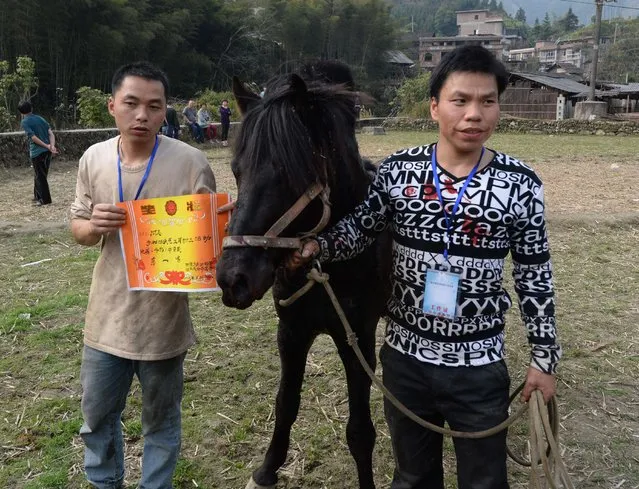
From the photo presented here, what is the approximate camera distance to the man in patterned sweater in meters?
1.76

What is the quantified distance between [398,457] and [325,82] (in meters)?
1.44

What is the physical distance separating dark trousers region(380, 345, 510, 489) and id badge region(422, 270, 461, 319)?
0.19 metres

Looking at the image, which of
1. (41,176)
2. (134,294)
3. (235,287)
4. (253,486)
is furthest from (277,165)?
(41,176)

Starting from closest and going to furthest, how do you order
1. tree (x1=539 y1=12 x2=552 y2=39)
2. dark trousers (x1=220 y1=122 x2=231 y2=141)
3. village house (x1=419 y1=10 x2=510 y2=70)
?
dark trousers (x1=220 y1=122 x2=231 y2=141) → village house (x1=419 y1=10 x2=510 y2=70) → tree (x1=539 y1=12 x2=552 y2=39)

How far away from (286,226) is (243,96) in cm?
64

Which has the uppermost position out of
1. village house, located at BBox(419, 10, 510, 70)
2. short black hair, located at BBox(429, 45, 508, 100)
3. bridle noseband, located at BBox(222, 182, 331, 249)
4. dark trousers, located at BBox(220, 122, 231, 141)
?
village house, located at BBox(419, 10, 510, 70)

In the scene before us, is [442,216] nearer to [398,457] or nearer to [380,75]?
[398,457]

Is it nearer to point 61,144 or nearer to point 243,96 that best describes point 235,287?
point 243,96

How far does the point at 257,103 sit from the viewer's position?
2025 millimetres

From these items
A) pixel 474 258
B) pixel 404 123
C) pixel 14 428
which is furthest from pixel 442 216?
pixel 404 123

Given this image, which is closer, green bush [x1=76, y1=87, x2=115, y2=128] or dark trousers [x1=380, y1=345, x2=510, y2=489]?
dark trousers [x1=380, y1=345, x2=510, y2=489]

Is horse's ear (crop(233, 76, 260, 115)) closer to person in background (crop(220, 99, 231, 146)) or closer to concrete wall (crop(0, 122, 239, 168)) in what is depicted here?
concrete wall (crop(0, 122, 239, 168))

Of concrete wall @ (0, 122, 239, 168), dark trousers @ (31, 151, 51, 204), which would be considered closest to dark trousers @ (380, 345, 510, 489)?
dark trousers @ (31, 151, 51, 204)

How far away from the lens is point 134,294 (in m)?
2.23
